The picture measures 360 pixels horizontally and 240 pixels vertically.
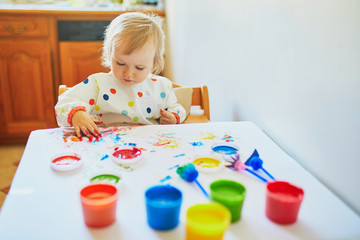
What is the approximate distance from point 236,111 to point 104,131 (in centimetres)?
54

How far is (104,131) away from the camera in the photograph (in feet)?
3.10

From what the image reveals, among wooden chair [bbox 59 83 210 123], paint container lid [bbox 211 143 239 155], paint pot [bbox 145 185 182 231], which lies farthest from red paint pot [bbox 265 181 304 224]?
wooden chair [bbox 59 83 210 123]

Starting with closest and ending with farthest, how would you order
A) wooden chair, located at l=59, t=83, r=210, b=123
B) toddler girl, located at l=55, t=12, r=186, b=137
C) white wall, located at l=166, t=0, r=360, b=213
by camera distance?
white wall, located at l=166, t=0, r=360, b=213
toddler girl, located at l=55, t=12, r=186, b=137
wooden chair, located at l=59, t=83, r=210, b=123

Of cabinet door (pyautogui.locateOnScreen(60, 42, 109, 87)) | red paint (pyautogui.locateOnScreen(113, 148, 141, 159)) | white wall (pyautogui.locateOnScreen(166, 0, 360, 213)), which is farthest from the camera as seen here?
cabinet door (pyautogui.locateOnScreen(60, 42, 109, 87))

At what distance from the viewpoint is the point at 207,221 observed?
48 centimetres

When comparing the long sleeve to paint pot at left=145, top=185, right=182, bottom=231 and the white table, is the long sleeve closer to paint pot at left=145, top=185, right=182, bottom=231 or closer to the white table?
the white table

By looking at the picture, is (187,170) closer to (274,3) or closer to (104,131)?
(104,131)

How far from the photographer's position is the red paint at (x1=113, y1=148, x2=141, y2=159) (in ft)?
2.48

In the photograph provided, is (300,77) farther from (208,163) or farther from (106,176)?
(106,176)

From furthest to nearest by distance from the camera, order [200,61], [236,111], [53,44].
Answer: [53,44], [200,61], [236,111]

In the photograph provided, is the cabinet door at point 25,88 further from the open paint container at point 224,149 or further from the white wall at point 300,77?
the open paint container at point 224,149

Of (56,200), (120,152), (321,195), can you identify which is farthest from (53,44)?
(321,195)

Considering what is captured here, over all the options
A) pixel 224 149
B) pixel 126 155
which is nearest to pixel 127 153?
pixel 126 155

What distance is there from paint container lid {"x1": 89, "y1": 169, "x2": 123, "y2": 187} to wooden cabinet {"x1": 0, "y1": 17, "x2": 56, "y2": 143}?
5.98 feet
